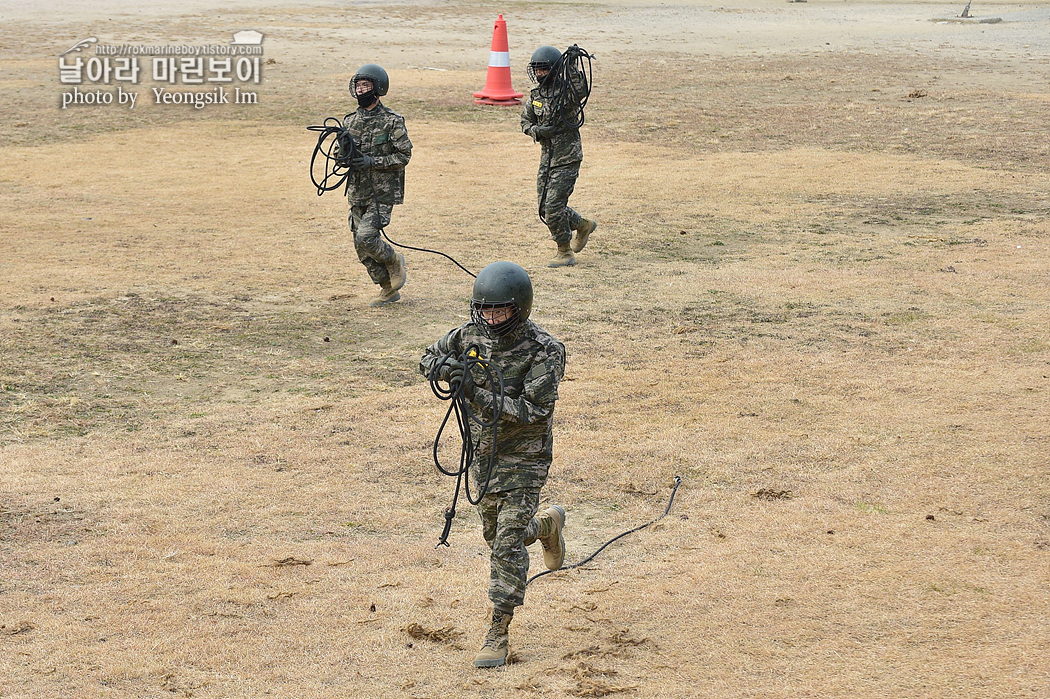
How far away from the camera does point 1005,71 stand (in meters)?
25.5

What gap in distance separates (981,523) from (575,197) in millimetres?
9381

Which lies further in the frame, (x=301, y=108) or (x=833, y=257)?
(x=301, y=108)

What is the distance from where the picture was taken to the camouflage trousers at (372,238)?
11008 millimetres

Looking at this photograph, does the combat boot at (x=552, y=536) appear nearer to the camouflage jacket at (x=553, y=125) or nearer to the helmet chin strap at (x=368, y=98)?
the helmet chin strap at (x=368, y=98)

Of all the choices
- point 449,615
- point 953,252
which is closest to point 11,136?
point 953,252

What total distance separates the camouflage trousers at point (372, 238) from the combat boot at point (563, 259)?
206 cm

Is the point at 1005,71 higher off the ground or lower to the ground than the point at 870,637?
higher

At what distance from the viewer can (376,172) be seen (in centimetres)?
1098

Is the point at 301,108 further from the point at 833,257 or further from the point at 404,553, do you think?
the point at 404,553

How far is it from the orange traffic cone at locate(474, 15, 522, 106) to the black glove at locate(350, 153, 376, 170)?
11598mm

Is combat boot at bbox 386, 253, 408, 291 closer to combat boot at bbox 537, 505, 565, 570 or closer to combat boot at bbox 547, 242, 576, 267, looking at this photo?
combat boot at bbox 547, 242, 576, 267

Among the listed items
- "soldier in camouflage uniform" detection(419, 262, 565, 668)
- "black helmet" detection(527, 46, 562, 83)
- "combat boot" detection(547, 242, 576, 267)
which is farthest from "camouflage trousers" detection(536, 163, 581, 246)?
"soldier in camouflage uniform" detection(419, 262, 565, 668)

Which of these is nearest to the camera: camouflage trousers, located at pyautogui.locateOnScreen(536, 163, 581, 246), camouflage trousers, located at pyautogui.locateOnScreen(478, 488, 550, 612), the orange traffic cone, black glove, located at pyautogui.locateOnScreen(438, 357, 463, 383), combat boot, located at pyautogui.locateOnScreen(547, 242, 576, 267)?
black glove, located at pyautogui.locateOnScreen(438, 357, 463, 383)

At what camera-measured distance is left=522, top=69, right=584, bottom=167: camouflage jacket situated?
39.6 feet
